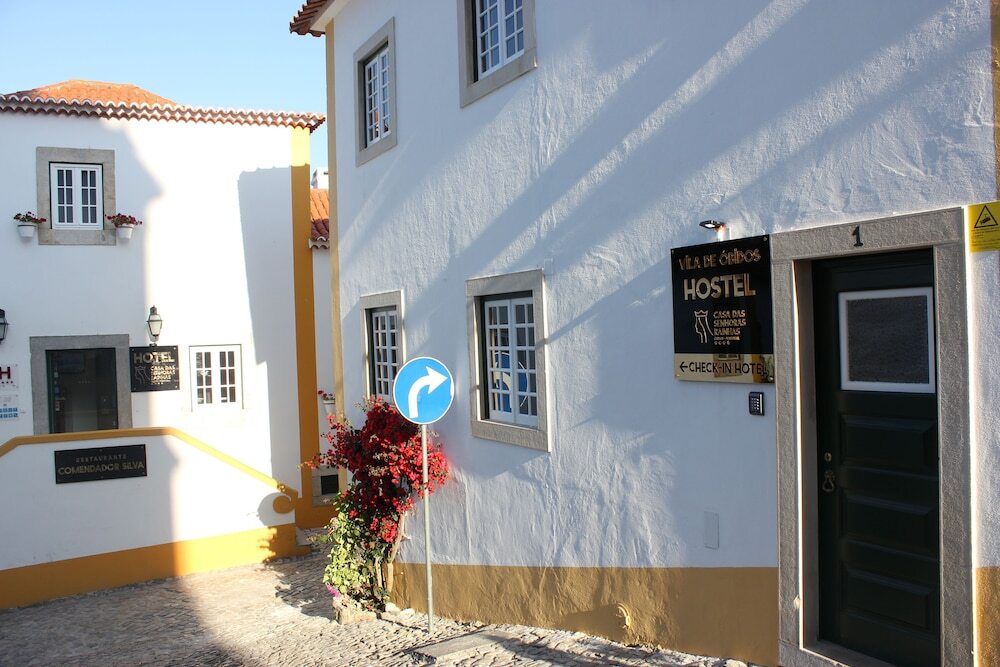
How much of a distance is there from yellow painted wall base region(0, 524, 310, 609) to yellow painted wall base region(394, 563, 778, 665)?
613 centimetres

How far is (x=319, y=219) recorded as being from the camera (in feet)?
50.4

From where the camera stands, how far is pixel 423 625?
7.80 metres

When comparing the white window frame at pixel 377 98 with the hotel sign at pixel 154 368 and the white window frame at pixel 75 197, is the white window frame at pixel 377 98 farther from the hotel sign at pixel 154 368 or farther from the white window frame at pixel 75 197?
the hotel sign at pixel 154 368

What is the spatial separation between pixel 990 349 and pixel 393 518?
6552mm

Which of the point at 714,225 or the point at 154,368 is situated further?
the point at 154,368

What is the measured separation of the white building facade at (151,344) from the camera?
38.1 ft

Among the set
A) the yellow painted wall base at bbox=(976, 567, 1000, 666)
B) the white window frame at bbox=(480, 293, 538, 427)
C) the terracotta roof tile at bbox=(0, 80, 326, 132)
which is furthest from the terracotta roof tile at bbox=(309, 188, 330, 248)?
the yellow painted wall base at bbox=(976, 567, 1000, 666)

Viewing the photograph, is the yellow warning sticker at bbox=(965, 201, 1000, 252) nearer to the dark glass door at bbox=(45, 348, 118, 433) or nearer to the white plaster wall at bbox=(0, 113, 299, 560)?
the white plaster wall at bbox=(0, 113, 299, 560)

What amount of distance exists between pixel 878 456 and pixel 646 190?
6.98 ft

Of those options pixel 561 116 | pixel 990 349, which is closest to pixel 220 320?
pixel 561 116

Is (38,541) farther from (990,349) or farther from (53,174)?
(990,349)

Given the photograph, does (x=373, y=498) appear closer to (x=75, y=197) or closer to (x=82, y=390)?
(x=82, y=390)

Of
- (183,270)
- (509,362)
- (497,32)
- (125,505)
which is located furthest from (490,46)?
(125,505)

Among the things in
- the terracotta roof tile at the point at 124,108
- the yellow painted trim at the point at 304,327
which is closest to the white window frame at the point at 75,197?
the terracotta roof tile at the point at 124,108
